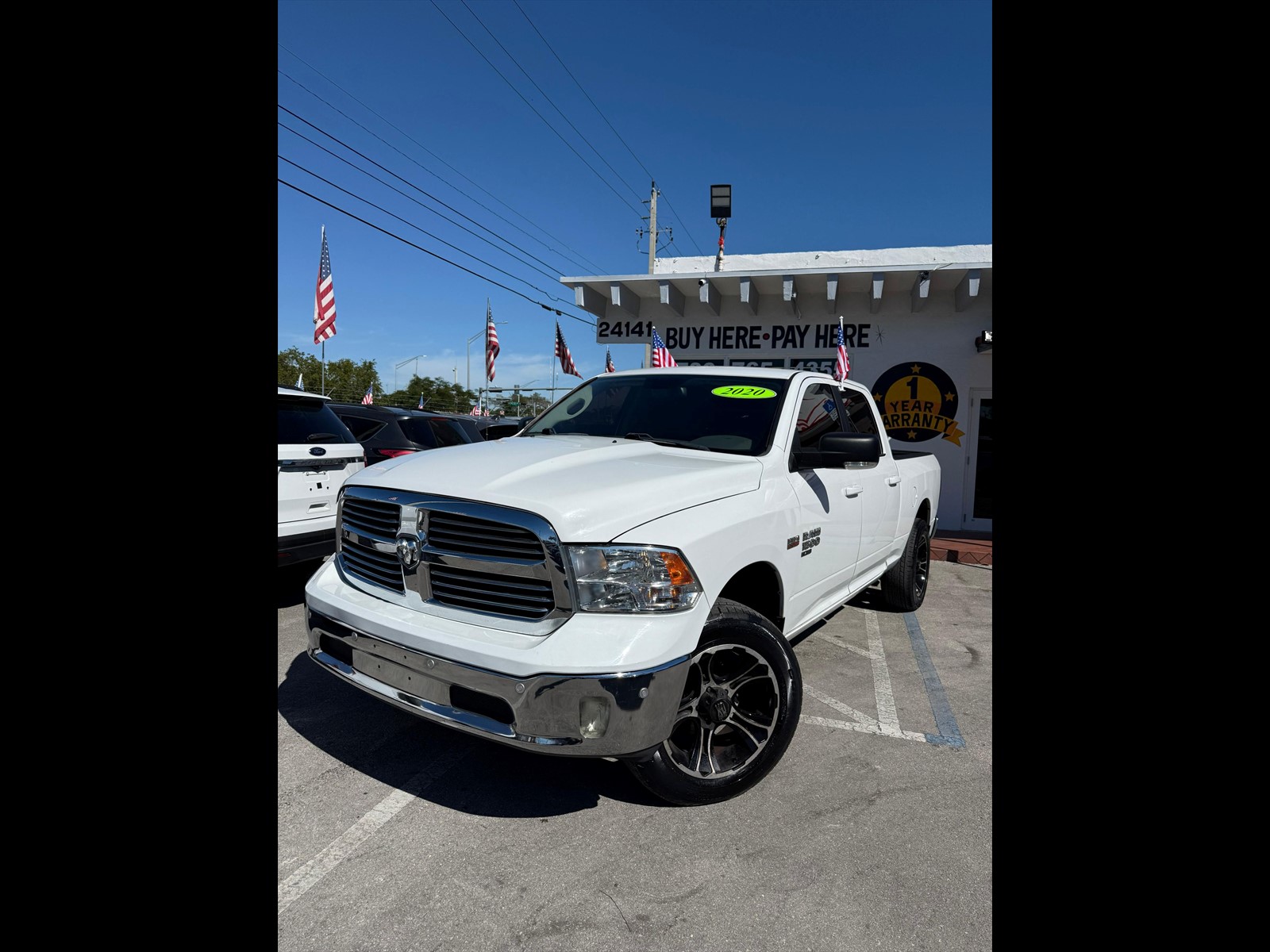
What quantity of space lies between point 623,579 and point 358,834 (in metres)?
1.42

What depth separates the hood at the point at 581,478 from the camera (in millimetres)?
2658

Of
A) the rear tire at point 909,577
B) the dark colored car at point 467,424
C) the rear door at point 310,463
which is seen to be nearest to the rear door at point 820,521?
the rear tire at point 909,577

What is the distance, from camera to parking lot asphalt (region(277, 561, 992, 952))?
2.23 metres

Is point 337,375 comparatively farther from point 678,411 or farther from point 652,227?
point 678,411

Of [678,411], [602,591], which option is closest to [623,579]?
[602,591]

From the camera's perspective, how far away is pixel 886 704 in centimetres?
410

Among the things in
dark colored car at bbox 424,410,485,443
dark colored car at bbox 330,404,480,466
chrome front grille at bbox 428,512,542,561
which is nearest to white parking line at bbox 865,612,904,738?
chrome front grille at bbox 428,512,542,561

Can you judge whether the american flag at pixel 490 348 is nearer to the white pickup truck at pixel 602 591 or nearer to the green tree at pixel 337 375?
the white pickup truck at pixel 602 591
